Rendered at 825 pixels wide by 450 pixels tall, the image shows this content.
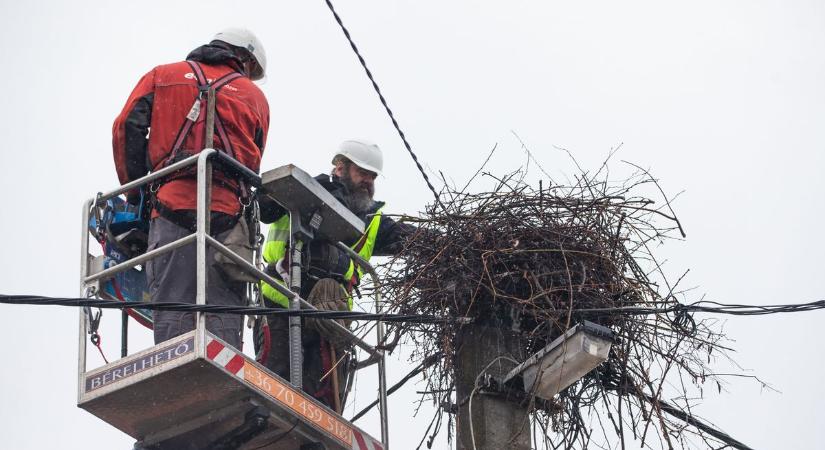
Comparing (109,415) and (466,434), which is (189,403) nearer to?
(109,415)

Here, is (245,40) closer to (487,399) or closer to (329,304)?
(329,304)

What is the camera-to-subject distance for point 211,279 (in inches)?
306

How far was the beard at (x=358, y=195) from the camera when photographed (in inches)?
385

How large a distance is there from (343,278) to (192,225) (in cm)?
140

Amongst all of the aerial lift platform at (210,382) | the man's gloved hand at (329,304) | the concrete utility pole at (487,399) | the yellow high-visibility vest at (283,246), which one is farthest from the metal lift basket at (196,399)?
the yellow high-visibility vest at (283,246)

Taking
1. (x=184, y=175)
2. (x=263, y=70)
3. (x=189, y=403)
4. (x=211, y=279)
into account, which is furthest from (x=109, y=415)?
(x=263, y=70)

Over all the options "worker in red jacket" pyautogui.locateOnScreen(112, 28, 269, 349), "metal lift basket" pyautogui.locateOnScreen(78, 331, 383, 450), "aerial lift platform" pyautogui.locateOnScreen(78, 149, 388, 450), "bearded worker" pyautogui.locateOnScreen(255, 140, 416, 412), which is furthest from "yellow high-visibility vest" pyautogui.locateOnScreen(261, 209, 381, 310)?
"metal lift basket" pyautogui.locateOnScreen(78, 331, 383, 450)

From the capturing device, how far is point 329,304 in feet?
28.4

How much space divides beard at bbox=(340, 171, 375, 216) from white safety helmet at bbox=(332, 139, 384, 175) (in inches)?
4.9

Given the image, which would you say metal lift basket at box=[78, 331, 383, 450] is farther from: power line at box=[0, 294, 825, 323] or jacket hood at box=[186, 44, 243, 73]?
jacket hood at box=[186, 44, 243, 73]

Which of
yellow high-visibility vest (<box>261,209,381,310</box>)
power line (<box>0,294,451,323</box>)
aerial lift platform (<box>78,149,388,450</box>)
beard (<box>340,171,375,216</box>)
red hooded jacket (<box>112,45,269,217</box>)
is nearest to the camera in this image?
power line (<box>0,294,451,323</box>)

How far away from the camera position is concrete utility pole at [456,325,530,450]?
7.11 metres

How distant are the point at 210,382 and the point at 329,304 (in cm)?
150

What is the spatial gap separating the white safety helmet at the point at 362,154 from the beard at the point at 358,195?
12 cm
